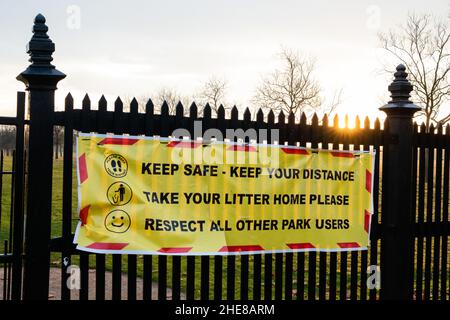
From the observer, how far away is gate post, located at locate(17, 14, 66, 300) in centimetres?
439

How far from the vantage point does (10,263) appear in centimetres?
459

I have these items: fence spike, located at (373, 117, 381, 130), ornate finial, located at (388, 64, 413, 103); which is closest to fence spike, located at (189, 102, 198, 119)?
fence spike, located at (373, 117, 381, 130)

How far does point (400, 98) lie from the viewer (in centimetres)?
596

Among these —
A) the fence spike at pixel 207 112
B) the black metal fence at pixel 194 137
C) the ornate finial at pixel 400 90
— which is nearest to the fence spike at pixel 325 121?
the black metal fence at pixel 194 137

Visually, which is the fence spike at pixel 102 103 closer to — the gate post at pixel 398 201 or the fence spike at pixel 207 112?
the fence spike at pixel 207 112

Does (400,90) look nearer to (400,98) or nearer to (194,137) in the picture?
(400,98)

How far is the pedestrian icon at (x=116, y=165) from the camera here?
15.0 feet

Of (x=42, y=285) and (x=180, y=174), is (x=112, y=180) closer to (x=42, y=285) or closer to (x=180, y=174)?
(x=180, y=174)

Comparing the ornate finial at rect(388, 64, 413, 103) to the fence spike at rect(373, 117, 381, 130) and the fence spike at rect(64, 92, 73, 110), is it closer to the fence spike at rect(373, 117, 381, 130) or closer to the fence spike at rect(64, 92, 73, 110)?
the fence spike at rect(373, 117, 381, 130)

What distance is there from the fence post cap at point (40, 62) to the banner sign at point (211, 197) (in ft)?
1.81
